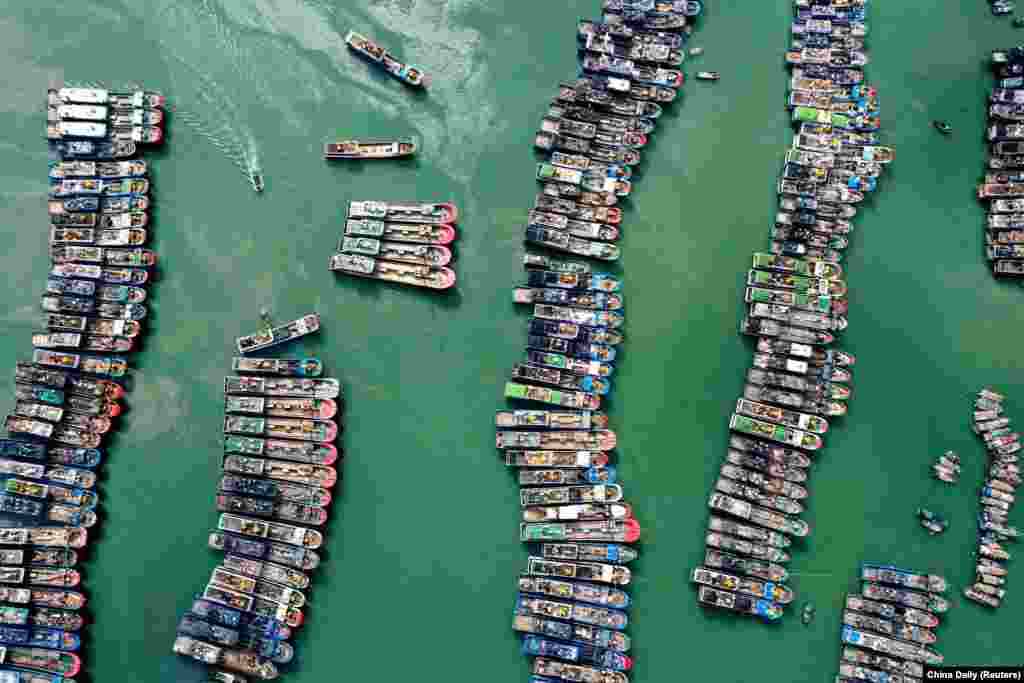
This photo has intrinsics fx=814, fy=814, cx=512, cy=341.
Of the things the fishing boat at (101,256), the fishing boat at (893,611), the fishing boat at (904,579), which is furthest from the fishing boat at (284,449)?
the fishing boat at (904,579)

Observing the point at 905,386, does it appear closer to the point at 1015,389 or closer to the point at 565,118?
the point at 1015,389

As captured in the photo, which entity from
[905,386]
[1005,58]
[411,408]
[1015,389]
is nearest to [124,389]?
[411,408]

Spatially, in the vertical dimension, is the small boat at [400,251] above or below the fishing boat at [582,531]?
above

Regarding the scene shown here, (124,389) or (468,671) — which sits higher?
(124,389)

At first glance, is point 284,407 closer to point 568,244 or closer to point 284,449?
point 284,449

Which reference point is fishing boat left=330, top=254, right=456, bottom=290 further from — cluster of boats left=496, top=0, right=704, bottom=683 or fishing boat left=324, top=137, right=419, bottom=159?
fishing boat left=324, top=137, right=419, bottom=159

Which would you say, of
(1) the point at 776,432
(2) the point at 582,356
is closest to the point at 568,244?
(2) the point at 582,356

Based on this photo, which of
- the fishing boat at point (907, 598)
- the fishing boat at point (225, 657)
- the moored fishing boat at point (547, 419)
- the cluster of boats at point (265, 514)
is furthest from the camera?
the moored fishing boat at point (547, 419)

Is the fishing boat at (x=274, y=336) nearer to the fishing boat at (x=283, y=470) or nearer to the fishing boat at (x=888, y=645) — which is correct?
the fishing boat at (x=283, y=470)
